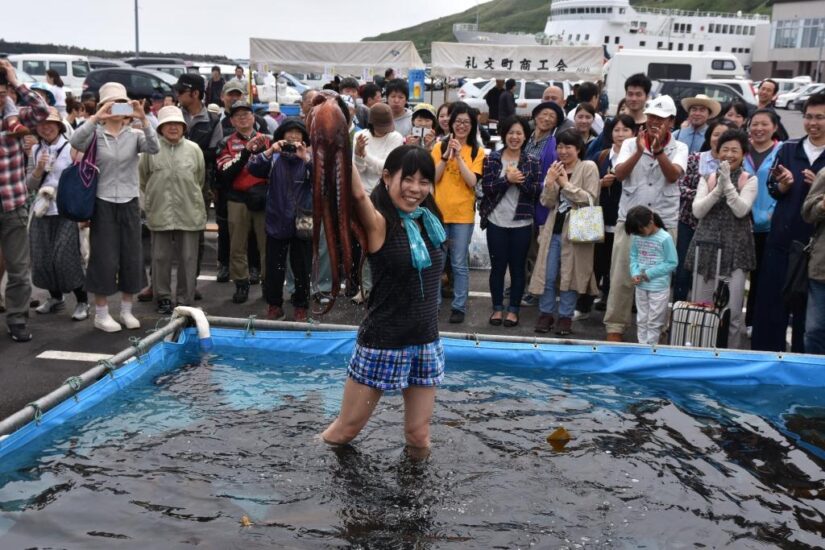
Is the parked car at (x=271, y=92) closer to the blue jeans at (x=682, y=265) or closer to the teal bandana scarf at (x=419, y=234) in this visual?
the blue jeans at (x=682, y=265)

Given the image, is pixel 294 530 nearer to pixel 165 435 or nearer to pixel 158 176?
pixel 165 435

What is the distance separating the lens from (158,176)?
8.34 meters

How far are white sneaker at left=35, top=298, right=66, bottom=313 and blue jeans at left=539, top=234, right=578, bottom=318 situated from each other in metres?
5.11

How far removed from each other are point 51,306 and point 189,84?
127 inches

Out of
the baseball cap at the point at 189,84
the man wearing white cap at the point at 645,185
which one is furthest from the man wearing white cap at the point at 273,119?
the man wearing white cap at the point at 645,185

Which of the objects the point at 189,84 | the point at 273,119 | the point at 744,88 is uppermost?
the point at 744,88

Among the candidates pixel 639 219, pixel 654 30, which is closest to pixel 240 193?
pixel 639 219

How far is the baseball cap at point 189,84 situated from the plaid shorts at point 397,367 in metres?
6.46

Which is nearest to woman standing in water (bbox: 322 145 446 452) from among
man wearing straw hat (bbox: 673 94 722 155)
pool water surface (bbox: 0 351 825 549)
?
pool water surface (bbox: 0 351 825 549)

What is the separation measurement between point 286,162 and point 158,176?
53.3 inches

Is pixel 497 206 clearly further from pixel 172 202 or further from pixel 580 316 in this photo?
pixel 172 202

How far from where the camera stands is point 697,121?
9172mm

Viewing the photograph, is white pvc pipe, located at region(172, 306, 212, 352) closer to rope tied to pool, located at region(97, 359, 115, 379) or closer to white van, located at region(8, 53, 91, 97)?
rope tied to pool, located at region(97, 359, 115, 379)

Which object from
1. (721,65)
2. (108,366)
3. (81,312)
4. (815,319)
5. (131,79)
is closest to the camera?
(108,366)
